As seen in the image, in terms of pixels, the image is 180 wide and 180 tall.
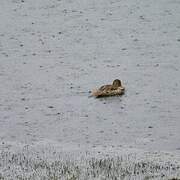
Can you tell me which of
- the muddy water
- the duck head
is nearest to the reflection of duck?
the duck head

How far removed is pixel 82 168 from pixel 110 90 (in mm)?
5341

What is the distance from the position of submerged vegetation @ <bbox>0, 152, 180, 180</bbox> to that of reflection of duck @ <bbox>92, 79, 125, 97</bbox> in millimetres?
4228

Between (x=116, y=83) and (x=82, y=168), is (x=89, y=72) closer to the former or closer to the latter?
(x=116, y=83)

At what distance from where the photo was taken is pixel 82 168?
27.7ft

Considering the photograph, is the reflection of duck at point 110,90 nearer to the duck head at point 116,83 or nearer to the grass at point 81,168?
the duck head at point 116,83

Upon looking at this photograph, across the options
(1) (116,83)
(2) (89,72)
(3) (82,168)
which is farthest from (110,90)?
(3) (82,168)

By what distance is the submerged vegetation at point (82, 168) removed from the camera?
7945mm

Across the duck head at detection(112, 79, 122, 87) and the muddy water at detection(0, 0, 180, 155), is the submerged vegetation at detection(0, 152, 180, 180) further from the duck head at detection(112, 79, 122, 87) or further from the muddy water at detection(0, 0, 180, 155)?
the duck head at detection(112, 79, 122, 87)

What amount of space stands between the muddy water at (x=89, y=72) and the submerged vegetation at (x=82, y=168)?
4.14ft

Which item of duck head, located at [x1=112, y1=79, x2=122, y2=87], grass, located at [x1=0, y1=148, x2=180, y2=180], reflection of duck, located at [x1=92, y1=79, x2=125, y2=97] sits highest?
duck head, located at [x1=112, y1=79, x2=122, y2=87]

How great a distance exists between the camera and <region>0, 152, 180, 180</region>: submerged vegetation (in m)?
7.95

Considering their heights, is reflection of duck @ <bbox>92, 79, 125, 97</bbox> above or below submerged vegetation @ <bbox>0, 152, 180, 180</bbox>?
above

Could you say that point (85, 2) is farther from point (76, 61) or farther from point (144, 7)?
point (76, 61)

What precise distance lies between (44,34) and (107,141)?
934cm
